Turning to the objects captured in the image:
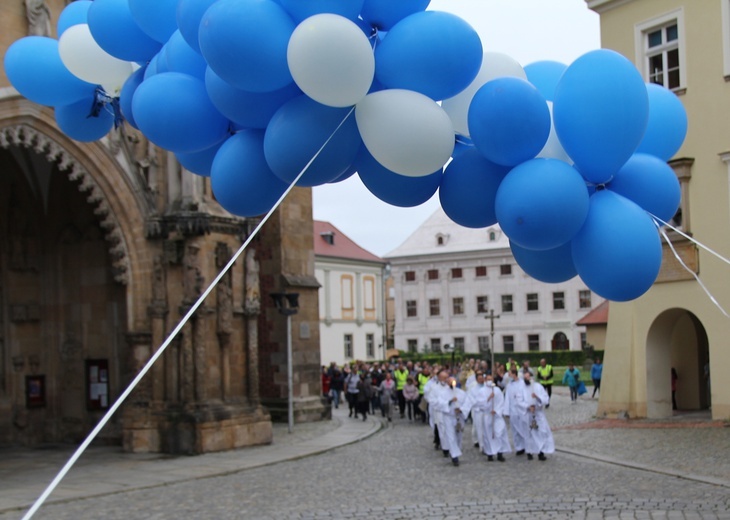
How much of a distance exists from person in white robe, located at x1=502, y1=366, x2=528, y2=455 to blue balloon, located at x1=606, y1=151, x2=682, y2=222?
37.1ft

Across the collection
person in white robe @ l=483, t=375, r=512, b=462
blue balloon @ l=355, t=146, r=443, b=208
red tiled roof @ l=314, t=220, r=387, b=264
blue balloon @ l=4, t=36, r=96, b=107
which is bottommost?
person in white robe @ l=483, t=375, r=512, b=462

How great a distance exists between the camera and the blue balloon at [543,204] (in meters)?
5.63

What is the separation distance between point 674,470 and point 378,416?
15.1m

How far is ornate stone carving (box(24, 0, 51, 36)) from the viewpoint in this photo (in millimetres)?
17109

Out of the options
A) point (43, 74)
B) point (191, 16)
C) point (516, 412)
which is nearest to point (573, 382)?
point (516, 412)

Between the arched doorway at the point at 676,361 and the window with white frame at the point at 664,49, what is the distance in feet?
17.6

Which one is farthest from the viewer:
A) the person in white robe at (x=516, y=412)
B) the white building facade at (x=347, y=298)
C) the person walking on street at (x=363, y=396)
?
the white building facade at (x=347, y=298)

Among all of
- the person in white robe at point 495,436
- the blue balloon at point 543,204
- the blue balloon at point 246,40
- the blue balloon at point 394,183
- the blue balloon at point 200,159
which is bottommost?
the person in white robe at point 495,436

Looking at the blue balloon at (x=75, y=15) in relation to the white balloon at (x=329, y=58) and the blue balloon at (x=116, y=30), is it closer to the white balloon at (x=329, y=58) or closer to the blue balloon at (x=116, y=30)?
the blue balloon at (x=116, y=30)

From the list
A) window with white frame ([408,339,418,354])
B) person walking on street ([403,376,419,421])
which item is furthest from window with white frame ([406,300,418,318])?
person walking on street ([403,376,419,421])

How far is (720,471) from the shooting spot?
14.1 meters

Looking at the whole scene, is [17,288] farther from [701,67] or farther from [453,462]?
[701,67]

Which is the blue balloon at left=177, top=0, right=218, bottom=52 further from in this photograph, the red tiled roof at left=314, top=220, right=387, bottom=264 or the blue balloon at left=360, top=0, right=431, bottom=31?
the red tiled roof at left=314, top=220, right=387, bottom=264

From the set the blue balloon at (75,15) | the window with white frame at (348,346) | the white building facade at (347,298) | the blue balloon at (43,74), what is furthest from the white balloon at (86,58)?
the window with white frame at (348,346)
